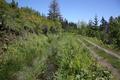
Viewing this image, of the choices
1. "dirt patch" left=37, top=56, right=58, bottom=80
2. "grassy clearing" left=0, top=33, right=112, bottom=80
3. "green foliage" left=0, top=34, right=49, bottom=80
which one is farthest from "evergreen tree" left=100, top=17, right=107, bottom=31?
"green foliage" left=0, top=34, right=49, bottom=80

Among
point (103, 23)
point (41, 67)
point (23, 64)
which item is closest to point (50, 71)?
point (41, 67)

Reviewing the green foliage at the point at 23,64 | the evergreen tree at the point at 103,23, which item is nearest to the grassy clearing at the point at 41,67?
the green foliage at the point at 23,64

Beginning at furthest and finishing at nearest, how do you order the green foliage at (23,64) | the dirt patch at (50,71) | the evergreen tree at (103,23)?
1. the evergreen tree at (103,23)
2. the dirt patch at (50,71)
3. the green foliage at (23,64)

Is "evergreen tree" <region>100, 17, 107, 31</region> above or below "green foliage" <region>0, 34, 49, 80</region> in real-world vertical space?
above

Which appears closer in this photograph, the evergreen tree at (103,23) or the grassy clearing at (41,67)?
the grassy clearing at (41,67)

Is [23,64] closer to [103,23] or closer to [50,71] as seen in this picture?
[50,71]

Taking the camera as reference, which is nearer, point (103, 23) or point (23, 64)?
point (23, 64)

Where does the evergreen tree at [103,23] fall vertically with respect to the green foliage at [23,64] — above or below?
above

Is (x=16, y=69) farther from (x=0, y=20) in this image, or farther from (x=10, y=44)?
(x=0, y=20)

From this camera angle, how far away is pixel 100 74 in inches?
428

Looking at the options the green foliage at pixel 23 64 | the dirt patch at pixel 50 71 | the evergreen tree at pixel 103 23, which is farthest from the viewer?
the evergreen tree at pixel 103 23

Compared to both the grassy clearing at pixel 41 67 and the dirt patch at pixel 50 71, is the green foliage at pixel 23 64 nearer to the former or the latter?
the grassy clearing at pixel 41 67

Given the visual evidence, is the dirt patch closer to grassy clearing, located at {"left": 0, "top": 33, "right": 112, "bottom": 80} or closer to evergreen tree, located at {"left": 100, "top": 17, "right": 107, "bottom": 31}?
grassy clearing, located at {"left": 0, "top": 33, "right": 112, "bottom": 80}

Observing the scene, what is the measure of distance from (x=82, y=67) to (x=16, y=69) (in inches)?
120
